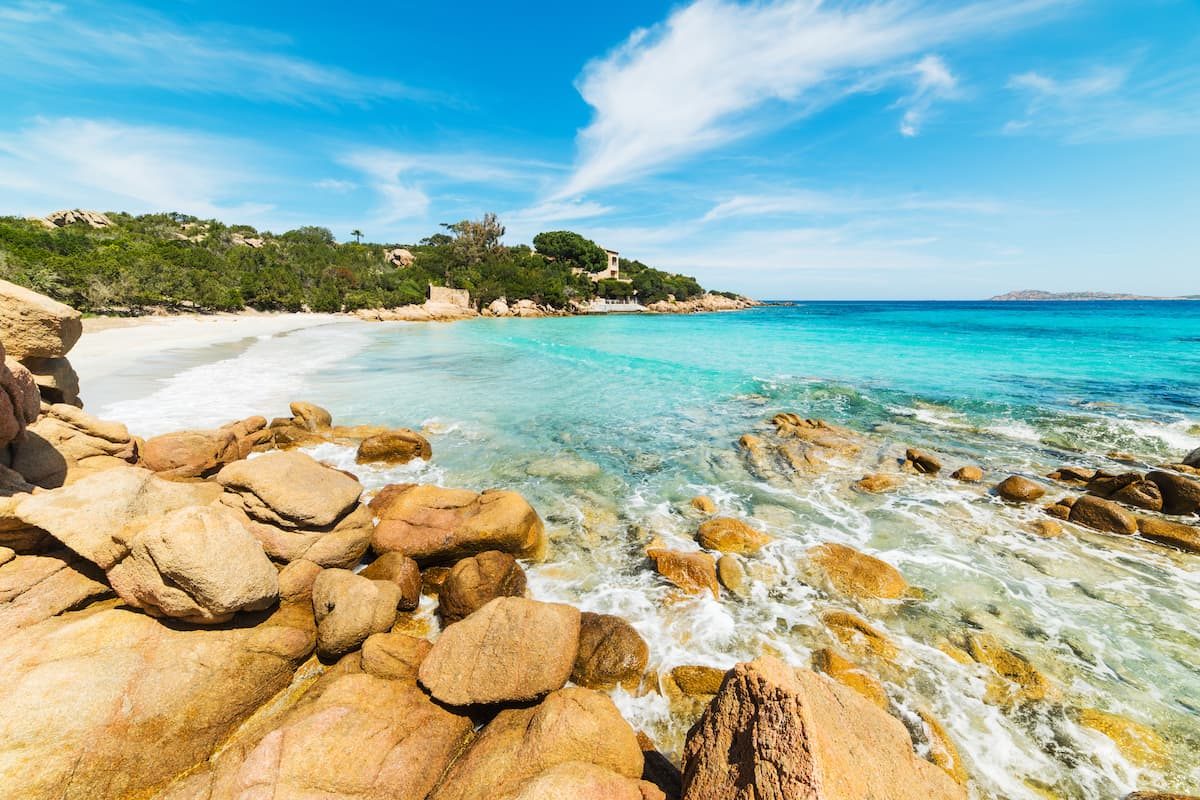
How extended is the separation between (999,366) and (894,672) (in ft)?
102

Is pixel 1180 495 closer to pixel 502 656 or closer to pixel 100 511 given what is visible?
pixel 502 656

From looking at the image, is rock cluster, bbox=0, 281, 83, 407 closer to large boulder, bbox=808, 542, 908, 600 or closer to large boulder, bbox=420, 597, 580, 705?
large boulder, bbox=420, 597, 580, 705

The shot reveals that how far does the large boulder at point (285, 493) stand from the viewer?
5973 millimetres

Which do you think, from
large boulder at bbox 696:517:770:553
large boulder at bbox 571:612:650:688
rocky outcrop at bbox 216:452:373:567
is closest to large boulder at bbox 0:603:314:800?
rocky outcrop at bbox 216:452:373:567

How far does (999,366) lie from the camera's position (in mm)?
27203

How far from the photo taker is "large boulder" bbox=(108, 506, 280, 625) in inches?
168

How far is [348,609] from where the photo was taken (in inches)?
192

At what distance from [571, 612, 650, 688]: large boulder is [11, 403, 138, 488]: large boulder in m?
7.70

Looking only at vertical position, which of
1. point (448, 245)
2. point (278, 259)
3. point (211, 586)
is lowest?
point (211, 586)

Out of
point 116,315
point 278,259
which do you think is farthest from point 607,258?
point 116,315

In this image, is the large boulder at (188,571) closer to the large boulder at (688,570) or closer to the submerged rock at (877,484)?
the large boulder at (688,570)

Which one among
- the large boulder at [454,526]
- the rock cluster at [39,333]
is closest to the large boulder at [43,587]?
the large boulder at [454,526]

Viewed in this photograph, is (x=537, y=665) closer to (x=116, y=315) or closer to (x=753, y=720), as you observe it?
(x=753, y=720)

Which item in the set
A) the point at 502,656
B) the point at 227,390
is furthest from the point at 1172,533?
the point at 227,390
